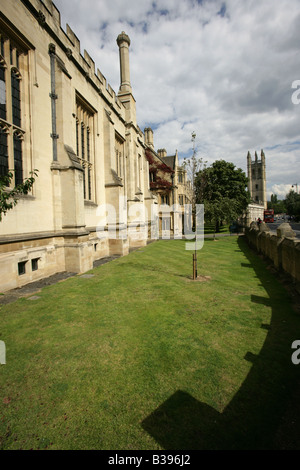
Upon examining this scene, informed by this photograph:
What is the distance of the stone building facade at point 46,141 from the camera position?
807 cm

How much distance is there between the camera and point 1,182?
4.10m

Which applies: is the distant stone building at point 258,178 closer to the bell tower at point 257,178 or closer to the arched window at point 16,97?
the bell tower at point 257,178

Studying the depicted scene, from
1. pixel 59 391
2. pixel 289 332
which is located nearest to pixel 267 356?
pixel 289 332

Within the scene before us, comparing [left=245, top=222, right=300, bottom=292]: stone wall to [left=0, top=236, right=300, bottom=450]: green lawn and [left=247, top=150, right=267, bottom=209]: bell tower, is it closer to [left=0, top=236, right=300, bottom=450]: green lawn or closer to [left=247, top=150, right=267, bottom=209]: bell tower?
[left=0, top=236, right=300, bottom=450]: green lawn

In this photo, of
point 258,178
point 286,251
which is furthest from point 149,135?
point 258,178

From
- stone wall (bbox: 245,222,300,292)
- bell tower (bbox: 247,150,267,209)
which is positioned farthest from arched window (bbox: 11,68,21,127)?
bell tower (bbox: 247,150,267,209)

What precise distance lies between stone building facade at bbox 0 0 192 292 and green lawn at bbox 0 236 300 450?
2.92 m

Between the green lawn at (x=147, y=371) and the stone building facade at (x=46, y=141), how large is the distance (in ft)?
9.58

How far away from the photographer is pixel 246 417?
276cm

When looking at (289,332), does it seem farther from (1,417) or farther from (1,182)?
(1,182)

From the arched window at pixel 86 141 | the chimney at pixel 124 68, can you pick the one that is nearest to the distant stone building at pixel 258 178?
the chimney at pixel 124 68

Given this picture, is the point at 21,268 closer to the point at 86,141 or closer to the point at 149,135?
the point at 86,141

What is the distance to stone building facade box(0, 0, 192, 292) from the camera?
26.5ft

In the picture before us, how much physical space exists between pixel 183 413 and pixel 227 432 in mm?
544
